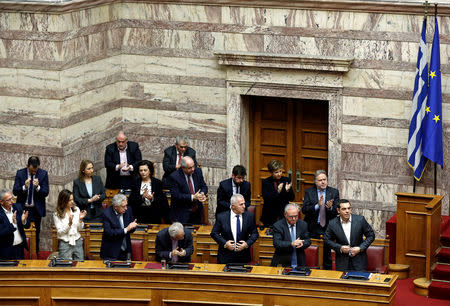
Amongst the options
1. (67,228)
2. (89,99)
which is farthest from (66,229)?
(89,99)

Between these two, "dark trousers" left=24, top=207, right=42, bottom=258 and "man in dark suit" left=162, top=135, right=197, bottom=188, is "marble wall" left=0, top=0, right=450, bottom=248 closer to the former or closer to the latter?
"dark trousers" left=24, top=207, right=42, bottom=258

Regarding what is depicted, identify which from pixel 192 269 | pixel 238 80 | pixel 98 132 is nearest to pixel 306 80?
pixel 238 80

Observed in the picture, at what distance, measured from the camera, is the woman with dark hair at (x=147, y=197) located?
16.7 meters

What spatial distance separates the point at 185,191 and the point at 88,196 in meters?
1.51

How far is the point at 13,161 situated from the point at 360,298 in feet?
22.0

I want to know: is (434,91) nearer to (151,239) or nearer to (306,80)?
(306,80)

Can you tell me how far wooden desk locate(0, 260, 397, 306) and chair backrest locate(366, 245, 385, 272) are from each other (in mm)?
941

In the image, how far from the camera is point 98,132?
18438 mm

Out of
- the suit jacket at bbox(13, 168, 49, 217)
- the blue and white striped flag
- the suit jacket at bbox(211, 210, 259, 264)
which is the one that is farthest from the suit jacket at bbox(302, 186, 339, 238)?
the suit jacket at bbox(13, 168, 49, 217)

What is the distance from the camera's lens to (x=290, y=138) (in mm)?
18625

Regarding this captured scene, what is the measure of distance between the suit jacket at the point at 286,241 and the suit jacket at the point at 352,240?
305 mm

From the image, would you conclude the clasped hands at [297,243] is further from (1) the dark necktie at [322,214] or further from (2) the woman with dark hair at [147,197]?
(2) the woman with dark hair at [147,197]

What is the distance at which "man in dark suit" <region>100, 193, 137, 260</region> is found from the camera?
1504 centimetres

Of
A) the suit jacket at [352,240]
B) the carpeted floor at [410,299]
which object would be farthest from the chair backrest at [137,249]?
the carpeted floor at [410,299]
